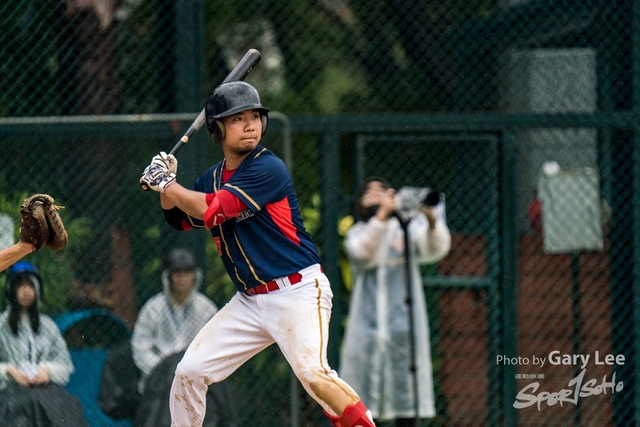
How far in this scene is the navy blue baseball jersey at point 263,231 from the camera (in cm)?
399

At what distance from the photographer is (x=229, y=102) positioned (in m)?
4.04

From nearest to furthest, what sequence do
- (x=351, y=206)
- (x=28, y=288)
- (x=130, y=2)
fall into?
1. (x=28, y=288)
2. (x=130, y=2)
3. (x=351, y=206)

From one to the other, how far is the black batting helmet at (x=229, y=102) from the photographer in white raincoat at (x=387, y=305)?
1635 millimetres

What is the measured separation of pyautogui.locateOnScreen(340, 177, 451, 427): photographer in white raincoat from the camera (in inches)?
219

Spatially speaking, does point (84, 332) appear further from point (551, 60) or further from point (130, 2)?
point (551, 60)

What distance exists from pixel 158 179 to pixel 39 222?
0.53 meters

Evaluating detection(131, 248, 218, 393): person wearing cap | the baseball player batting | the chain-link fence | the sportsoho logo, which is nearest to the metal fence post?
the chain-link fence

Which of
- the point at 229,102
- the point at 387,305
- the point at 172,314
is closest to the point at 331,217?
the point at 387,305

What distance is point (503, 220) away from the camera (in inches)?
219

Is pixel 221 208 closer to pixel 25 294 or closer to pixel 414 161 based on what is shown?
pixel 25 294

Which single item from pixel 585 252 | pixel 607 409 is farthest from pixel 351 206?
pixel 607 409

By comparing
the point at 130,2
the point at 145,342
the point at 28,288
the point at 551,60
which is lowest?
the point at 145,342

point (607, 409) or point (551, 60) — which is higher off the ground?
point (551, 60)

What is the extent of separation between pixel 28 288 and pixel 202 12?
1778 millimetres
